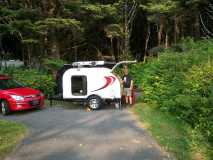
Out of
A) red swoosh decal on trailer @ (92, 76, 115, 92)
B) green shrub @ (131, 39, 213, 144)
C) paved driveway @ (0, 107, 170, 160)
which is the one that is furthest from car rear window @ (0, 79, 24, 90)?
green shrub @ (131, 39, 213, 144)

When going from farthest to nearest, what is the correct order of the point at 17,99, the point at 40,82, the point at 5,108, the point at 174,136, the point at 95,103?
the point at 40,82
the point at 95,103
the point at 5,108
the point at 17,99
the point at 174,136

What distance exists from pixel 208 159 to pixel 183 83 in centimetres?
488

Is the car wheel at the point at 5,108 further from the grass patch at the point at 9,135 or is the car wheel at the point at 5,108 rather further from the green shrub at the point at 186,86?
the green shrub at the point at 186,86

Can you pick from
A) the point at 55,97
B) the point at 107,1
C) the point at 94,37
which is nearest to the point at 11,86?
the point at 55,97

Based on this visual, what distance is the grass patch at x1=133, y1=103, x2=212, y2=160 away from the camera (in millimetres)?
9344

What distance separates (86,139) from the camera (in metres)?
11.7

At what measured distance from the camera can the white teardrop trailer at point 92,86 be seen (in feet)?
64.6

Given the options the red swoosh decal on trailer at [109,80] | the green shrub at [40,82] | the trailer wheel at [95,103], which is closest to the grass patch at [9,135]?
the trailer wheel at [95,103]

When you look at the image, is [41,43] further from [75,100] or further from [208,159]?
[208,159]

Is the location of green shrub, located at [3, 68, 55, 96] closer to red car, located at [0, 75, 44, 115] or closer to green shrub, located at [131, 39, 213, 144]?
red car, located at [0, 75, 44, 115]

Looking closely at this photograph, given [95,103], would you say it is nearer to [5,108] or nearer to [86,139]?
[5,108]

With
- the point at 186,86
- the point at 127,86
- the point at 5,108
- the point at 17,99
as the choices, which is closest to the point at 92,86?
the point at 127,86

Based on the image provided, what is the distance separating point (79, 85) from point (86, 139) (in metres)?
8.50

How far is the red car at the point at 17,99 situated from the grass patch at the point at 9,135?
3318mm
